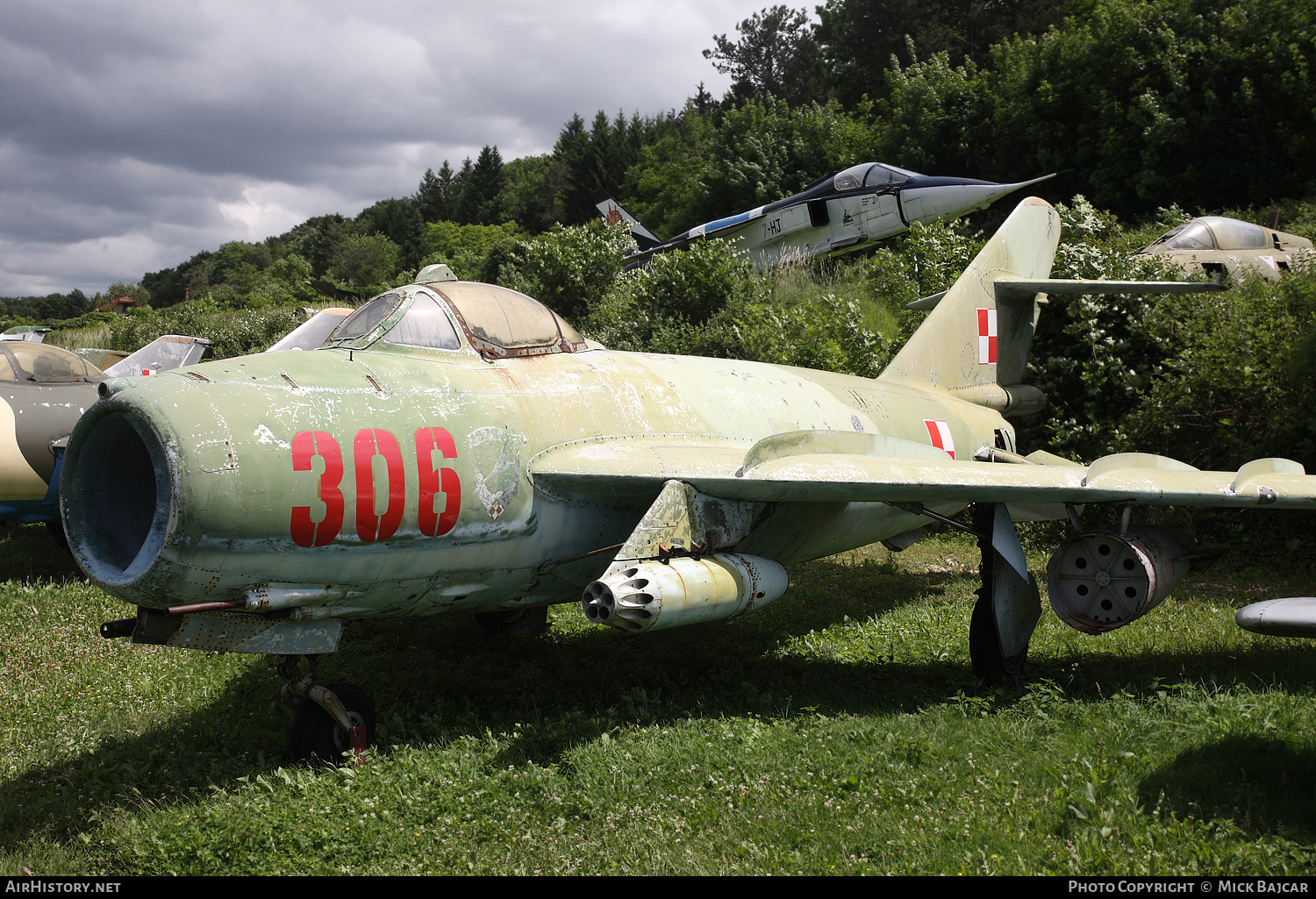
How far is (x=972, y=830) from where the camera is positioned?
157 inches

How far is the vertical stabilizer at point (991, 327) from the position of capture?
9445mm

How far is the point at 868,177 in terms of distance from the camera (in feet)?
71.6

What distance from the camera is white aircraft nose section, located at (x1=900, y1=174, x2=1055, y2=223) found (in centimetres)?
2072

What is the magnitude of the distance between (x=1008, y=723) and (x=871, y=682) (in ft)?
4.13

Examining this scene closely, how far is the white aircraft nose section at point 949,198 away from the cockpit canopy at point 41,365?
1814cm

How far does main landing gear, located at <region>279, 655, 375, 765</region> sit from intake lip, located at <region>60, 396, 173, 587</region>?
1.14m

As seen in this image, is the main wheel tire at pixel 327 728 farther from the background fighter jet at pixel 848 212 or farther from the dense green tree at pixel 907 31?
the dense green tree at pixel 907 31

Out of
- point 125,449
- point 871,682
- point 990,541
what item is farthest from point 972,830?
point 125,449

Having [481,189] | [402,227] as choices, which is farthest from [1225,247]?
[402,227]

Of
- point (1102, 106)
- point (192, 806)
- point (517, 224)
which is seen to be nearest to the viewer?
point (192, 806)

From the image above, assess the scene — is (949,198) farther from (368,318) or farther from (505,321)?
(368,318)

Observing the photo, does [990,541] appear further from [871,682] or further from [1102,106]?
[1102,106]

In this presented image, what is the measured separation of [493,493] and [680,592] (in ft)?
4.31

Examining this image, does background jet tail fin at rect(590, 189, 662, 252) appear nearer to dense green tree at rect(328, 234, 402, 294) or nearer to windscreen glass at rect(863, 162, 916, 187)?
windscreen glass at rect(863, 162, 916, 187)
